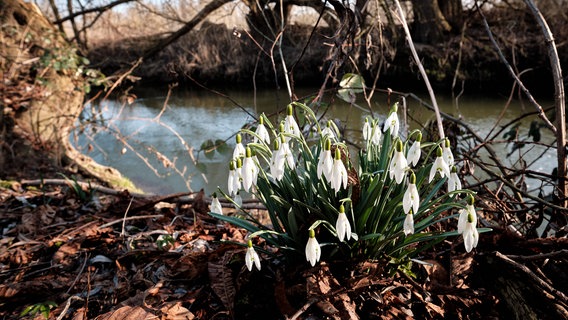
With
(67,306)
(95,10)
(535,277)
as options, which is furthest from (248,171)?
(95,10)

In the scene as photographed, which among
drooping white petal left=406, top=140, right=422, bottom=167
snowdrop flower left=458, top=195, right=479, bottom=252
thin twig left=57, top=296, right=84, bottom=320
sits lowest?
thin twig left=57, top=296, right=84, bottom=320

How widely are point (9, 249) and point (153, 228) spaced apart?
0.63m

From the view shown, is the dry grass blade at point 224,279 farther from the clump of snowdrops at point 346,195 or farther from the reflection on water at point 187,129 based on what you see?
the reflection on water at point 187,129

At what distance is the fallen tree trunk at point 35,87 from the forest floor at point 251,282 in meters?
3.60

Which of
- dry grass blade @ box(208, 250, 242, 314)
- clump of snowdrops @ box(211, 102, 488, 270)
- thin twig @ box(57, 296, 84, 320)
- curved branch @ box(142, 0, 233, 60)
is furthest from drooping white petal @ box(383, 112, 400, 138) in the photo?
curved branch @ box(142, 0, 233, 60)

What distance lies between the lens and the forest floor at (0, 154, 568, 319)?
132 centimetres

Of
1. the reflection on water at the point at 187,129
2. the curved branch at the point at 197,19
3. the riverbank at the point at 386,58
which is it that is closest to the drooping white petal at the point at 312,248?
the reflection on water at the point at 187,129

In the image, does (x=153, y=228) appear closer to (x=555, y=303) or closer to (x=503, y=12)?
(x=555, y=303)

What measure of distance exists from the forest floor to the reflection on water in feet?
9.37

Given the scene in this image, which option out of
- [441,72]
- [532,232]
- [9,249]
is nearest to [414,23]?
[441,72]

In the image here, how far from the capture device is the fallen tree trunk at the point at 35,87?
15.7 feet

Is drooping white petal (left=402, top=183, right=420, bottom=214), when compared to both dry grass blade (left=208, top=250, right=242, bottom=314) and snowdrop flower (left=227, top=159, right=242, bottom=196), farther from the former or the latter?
dry grass blade (left=208, top=250, right=242, bottom=314)

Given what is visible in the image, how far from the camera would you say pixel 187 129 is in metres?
8.98

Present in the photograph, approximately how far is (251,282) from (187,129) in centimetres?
784
